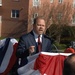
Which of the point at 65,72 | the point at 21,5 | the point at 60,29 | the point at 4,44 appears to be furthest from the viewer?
the point at 21,5

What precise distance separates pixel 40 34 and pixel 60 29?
143 feet

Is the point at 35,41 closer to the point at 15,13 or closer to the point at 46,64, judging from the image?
the point at 46,64

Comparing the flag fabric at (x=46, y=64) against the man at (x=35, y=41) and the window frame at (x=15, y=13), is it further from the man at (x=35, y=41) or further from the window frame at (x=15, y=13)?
the window frame at (x=15, y=13)

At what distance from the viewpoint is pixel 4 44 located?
830 centimetres

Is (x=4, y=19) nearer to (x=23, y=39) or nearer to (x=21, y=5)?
(x=21, y=5)

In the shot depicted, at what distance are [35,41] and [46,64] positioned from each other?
16.8 inches

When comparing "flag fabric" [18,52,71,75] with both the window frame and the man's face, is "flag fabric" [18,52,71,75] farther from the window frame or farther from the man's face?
the window frame

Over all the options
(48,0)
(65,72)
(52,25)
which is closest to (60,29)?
(52,25)

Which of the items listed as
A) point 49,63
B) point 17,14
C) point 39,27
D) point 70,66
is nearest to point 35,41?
point 39,27

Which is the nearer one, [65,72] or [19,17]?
[65,72]

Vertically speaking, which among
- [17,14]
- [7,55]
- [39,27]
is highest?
[39,27]

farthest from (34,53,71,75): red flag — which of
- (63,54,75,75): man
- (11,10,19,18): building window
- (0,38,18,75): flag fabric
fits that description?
(11,10,19,18): building window

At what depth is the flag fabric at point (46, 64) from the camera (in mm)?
6234

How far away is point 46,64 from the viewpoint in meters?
6.23
